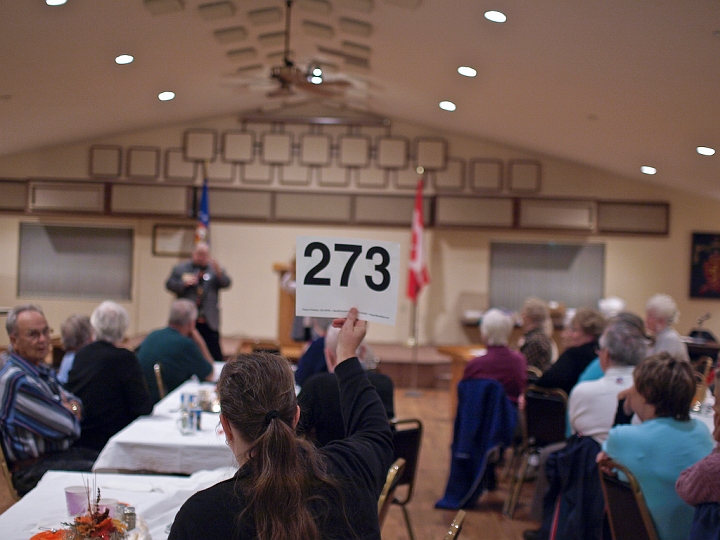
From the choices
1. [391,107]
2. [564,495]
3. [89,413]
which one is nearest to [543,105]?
[391,107]

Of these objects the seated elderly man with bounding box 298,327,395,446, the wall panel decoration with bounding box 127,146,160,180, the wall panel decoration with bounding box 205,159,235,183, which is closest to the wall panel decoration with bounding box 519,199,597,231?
the wall panel decoration with bounding box 205,159,235,183

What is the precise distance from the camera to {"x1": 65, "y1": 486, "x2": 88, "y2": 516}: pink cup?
2.20 m

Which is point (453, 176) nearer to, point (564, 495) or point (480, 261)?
point (480, 261)

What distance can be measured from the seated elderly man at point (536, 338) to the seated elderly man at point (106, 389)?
3.07m

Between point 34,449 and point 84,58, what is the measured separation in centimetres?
444

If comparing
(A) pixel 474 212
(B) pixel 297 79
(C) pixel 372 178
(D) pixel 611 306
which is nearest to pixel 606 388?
(B) pixel 297 79

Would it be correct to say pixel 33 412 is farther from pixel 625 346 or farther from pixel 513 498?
pixel 513 498

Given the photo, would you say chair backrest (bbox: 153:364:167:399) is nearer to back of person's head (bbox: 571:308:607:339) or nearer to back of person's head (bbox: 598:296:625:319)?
back of person's head (bbox: 571:308:607:339)

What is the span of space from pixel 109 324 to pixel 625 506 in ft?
8.20

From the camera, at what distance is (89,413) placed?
3.58 meters

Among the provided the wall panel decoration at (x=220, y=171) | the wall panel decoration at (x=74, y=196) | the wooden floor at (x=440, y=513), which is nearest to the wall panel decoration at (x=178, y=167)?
the wall panel decoration at (x=220, y=171)

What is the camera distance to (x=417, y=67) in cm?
769

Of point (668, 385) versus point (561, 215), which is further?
point (561, 215)

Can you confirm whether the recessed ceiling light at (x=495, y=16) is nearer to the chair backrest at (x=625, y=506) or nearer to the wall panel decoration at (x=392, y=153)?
the chair backrest at (x=625, y=506)
